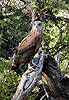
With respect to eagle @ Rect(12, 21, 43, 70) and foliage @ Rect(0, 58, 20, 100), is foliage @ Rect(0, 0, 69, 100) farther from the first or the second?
eagle @ Rect(12, 21, 43, 70)

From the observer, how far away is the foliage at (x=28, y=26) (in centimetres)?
577

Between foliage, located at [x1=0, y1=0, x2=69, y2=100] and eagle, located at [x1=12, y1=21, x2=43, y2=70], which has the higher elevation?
eagle, located at [x1=12, y1=21, x2=43, y2=70]

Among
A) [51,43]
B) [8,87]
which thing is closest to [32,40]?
[8,87]

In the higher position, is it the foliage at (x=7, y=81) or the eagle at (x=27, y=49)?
the eagle at (x=27, y=49)

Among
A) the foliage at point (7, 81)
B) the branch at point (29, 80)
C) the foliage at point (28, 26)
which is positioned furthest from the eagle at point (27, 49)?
the foliage at point (28, 26)

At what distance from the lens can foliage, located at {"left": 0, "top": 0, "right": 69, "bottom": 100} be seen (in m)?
5.77

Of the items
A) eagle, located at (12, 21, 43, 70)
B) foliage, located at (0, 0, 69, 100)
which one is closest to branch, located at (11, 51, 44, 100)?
eagle, located at (12, 21, 43, 70)

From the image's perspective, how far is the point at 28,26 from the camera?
644cm

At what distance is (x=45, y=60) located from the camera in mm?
4414

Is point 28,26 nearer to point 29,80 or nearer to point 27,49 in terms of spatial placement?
point 27,49

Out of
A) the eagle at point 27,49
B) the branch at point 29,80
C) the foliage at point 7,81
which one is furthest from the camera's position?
the foliage at point 7,81

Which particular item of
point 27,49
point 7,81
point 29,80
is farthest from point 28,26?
point 29,80

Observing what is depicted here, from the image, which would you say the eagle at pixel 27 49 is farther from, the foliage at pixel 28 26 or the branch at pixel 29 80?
the foliage at pixel 28 26

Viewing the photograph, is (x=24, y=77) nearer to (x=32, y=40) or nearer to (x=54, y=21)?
(x=32, y=40)
